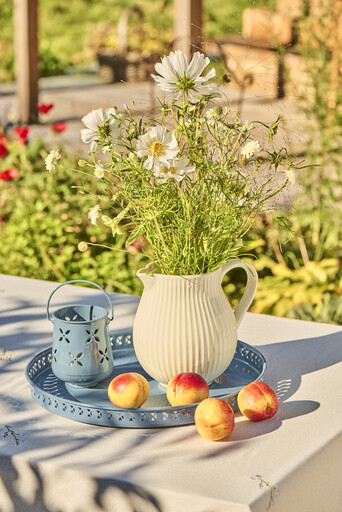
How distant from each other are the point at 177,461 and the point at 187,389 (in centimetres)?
19

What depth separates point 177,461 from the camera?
4.36 ft

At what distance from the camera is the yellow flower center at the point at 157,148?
1.39m

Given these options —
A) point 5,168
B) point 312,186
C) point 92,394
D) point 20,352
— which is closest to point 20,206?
point 5,168

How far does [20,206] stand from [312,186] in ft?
5.35

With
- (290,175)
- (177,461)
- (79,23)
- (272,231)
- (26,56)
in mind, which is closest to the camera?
(177,461)

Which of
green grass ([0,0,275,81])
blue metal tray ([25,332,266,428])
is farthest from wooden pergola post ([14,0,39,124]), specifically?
blue metal tray ([25,332,266,428])

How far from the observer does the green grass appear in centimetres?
1173

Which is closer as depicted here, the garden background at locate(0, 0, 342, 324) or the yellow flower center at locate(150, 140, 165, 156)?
the yellow flower center at locate(150, 140, 165, 156)

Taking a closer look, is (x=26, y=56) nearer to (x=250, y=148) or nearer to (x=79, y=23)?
(x=250, y=148)

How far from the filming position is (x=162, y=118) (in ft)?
4.78

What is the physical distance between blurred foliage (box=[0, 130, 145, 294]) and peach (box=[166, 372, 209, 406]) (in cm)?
208

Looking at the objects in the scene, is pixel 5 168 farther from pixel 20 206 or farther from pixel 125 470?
pixel 125 470

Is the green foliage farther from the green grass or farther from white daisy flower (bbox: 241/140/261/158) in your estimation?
the green grass

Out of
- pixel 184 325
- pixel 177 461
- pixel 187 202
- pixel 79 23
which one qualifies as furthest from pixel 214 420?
pixel 79 23
